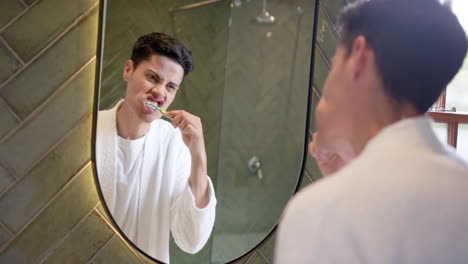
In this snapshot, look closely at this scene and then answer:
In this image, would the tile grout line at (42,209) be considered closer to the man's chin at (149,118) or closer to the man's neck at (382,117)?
the man's chin at (149,118)

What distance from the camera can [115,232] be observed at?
1105 mm

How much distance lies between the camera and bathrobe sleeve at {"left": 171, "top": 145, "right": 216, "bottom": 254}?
1.09m

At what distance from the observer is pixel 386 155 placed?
1.33 ft

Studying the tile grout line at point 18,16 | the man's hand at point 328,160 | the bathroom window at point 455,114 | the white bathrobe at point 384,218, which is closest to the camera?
the white bathrobe at point 384,218

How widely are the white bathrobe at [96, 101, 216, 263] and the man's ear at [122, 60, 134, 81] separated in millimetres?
81

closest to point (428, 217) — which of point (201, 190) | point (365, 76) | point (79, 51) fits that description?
point (365, 76)

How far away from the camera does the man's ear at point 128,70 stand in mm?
1043

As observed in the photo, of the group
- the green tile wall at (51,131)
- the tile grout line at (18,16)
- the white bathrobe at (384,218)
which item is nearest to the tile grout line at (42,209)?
the green tile wall at (51,131)

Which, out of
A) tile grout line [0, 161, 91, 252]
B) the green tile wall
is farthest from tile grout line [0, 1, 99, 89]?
tile grout line [0, 161, 91, 252]

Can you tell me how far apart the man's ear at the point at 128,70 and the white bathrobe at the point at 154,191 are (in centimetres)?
8

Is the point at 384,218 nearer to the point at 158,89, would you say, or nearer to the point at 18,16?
the point at 158,89

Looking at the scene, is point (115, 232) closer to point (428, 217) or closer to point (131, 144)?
point (131, 144)

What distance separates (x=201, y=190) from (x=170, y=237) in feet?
0.44

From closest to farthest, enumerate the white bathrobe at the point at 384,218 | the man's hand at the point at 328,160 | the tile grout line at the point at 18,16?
the white bathrobe at the point at 384,218, the man's hand at the point at 328,160, the tile grout line at the point at 18,16
